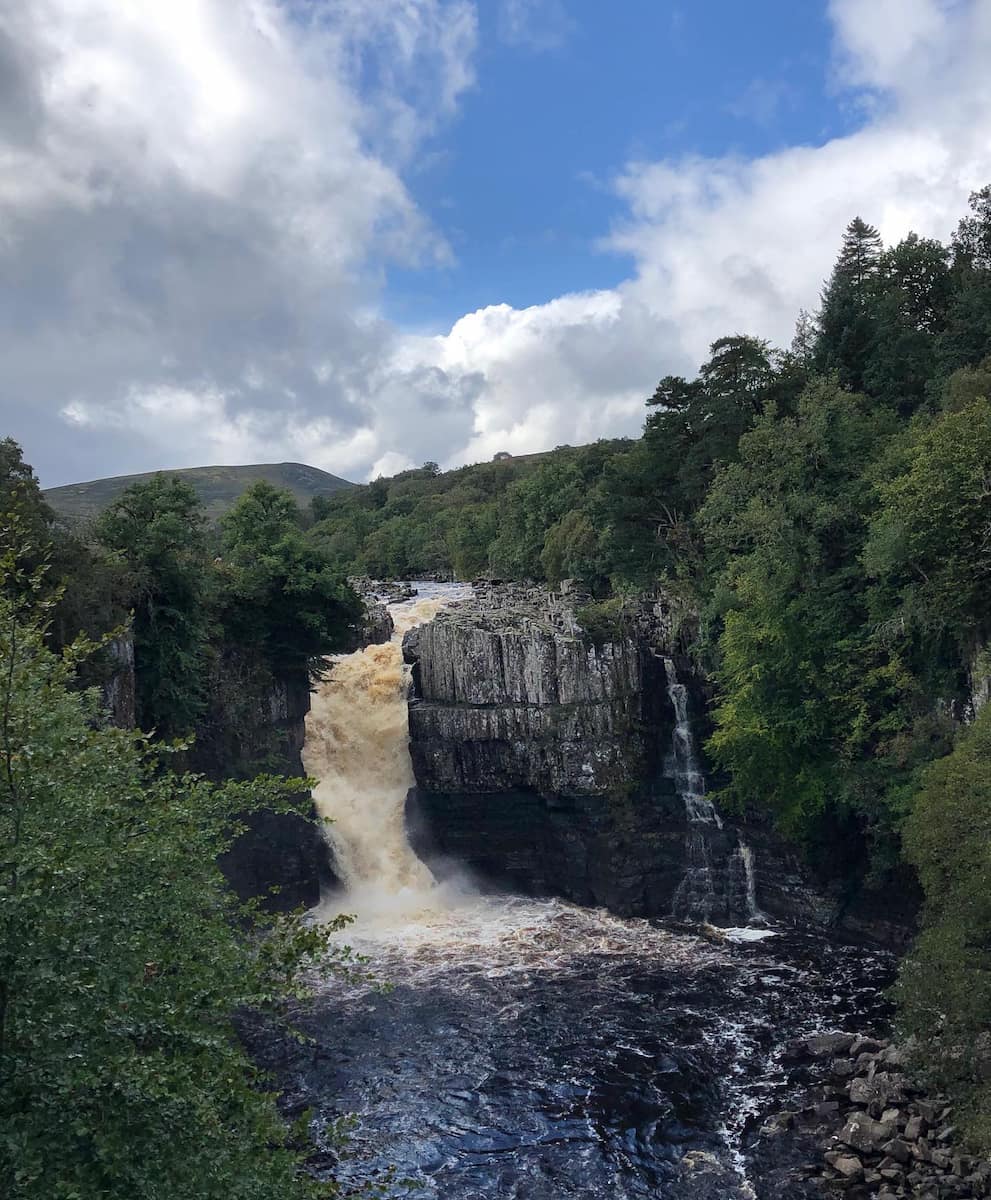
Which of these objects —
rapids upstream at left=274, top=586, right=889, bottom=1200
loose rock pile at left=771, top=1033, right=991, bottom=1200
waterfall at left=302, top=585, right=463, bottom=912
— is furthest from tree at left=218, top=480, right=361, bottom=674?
loose rock pile at left=771, top=1033, right=991, bottom=1200

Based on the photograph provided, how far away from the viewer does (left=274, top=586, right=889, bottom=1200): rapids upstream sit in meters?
19.0

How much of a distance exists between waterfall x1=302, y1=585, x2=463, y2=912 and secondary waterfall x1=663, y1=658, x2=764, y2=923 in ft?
34.3

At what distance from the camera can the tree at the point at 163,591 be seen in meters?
29.4

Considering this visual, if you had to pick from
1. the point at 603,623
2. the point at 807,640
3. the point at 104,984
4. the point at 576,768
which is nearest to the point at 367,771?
the point at 576,768

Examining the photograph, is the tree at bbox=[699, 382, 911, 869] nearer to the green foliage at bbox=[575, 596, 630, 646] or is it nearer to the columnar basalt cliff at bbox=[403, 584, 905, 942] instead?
the columnar basalt cliff at bbox=[403, 584, 905, 942]

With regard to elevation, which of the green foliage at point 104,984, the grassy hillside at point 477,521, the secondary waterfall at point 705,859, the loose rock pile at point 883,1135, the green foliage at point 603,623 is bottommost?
the loose rock pile at point 883,1135

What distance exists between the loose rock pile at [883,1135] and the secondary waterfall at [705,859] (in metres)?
11.1

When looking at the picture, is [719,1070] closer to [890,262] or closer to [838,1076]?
[838,1076]

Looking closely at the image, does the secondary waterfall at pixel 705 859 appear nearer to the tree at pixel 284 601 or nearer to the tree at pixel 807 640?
the tree at pixel 807 640

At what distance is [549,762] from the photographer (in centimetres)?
3606

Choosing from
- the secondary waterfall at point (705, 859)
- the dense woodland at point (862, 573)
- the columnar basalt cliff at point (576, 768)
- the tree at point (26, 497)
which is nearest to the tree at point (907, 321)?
the dense woodland at point (862, 573)

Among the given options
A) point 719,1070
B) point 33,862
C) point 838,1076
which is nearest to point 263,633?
point 719,1070

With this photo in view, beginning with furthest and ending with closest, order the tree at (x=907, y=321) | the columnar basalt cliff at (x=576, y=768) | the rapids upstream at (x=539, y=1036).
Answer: the tree at (x=907, y=321) < the columnar basalt cliff at (x=576, y=768) < the rapids upstream at (x=539, y=1036)

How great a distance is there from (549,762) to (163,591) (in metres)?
16.5
